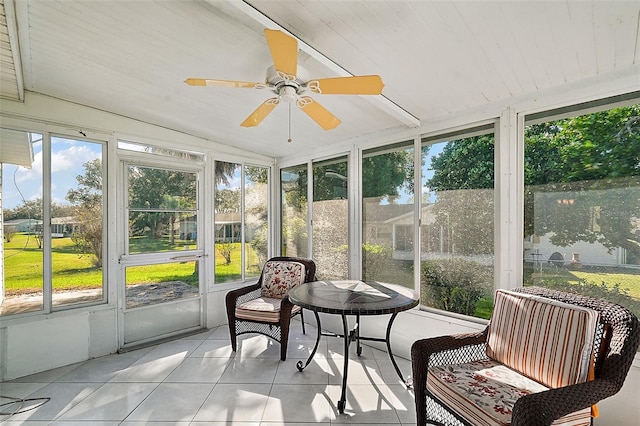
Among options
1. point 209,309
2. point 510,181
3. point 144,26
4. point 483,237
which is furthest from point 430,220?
point 209,309

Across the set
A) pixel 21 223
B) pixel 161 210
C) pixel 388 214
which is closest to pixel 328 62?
pixel 388 214

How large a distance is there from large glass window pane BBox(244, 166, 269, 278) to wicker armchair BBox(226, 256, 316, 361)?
0.82m

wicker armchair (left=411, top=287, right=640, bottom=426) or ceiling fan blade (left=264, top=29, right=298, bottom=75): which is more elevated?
ceiling fan blade (left=264, top=29, right=298, bottom=75)

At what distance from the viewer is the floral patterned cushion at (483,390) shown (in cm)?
139

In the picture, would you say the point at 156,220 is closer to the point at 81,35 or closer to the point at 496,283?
the point at 81,35

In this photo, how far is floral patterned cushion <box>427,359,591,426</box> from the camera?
1391 mm

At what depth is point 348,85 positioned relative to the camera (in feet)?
5.50

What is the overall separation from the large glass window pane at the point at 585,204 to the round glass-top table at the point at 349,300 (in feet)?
3.54

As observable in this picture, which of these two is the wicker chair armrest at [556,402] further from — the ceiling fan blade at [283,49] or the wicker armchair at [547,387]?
the ceiling fan blade at [283,49]

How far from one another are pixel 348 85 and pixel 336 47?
1.26 ft

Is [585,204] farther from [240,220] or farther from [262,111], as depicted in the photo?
[240,220]

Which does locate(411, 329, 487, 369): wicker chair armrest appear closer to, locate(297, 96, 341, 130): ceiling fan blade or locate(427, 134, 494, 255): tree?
locate(427, 134, 494, 255): tree

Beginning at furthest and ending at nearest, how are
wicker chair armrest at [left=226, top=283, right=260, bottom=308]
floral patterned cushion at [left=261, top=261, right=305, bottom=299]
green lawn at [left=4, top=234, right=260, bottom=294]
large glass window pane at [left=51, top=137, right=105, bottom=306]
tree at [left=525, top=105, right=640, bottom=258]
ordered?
floral patterned cushion at [left=261, top=261, right=305, bottom=299]
wicker chair armrest at [left=226, top=283, right=260, bottom=308]
large glass window pane at [left=51, top=137, right=105, bottom=306]
green lawn at [left=4, top=234, right=260, bottom=294]
tree at [left=525, top=105, right=640, bottom=258]

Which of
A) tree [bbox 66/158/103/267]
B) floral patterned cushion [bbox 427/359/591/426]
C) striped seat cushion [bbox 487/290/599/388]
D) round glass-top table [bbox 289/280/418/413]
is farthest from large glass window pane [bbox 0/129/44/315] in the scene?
striped seat cushion [bbox 487/290/599/388]
